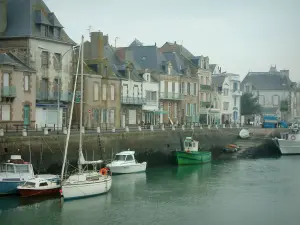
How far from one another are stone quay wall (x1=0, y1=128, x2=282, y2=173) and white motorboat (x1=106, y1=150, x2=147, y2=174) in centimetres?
179

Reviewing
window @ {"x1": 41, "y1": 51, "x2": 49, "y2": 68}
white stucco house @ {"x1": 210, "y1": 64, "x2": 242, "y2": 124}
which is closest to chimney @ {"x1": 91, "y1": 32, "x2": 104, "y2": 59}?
window @ {"x1": 41, "y1": 51, "x2": 49, "y2": 68}

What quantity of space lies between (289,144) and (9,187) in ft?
152

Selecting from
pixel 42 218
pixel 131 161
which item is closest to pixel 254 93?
pixel 131 161

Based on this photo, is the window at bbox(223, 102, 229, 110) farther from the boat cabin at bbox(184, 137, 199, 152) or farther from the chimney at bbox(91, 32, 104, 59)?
the chimney at bbox(91, 32, 104, 59)

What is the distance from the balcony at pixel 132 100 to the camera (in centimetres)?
6762

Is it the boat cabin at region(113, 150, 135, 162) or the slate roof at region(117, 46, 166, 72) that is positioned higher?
the slate roof at region(117, 46, 166, 72)

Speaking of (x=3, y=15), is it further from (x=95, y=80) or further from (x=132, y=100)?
(x=132, y=100)

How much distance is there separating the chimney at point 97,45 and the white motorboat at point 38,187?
27.4 metres

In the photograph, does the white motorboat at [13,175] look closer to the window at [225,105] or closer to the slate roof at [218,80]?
the slate roof at [218,80]

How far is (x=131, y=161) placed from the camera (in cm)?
5116

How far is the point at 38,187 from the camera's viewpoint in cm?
3734

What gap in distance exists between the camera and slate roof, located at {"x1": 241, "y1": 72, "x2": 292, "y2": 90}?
384 ft

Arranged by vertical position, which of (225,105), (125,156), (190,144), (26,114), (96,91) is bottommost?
(125,156)

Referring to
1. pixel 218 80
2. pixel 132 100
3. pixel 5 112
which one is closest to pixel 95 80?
pixel 132 100
